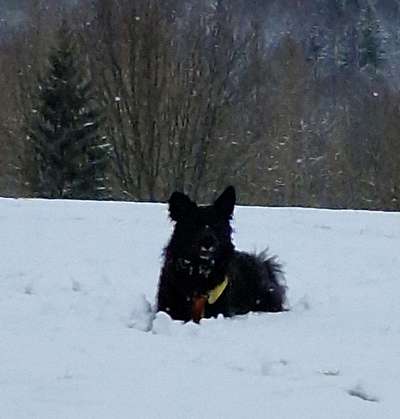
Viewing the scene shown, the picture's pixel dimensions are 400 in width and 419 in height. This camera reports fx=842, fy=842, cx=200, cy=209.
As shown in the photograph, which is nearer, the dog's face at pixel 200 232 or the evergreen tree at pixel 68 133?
the dog's face at pixel 200 232

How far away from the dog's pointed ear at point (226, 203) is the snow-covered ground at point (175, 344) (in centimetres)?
89

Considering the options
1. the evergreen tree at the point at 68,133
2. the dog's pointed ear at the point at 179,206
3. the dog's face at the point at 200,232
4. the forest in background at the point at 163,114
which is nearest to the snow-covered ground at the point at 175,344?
the dog's face at the point at 200,232

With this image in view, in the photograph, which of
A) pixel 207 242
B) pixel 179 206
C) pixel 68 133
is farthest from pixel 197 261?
pixel 68 133

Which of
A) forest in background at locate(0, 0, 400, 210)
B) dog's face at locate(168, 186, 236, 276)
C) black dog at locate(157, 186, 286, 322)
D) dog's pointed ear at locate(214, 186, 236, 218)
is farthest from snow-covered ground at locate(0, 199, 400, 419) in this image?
forest in background at locate(0, 0, 400, 210)

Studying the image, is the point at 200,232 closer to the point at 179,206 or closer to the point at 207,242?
the point at 207,242

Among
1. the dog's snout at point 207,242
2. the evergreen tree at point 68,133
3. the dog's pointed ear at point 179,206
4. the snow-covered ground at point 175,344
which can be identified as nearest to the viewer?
the snow-covered ground at point 175,344

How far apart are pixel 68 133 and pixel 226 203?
2300 cm

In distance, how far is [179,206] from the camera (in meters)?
6.45

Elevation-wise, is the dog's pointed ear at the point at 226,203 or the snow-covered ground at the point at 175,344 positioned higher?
the dog's pointed ear at the point at 226,203

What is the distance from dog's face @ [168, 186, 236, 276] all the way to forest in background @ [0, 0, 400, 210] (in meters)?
22.2

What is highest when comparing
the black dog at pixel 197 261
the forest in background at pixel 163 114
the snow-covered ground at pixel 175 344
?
the forest in background at pixel 163 114

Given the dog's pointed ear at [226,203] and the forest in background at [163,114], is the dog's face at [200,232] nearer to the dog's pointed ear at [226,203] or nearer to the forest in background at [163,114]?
the dog's pointed ear at [226,203]

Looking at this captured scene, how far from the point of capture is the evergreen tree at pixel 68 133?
2867 cm

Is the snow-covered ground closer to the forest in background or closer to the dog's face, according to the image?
the dog's face
